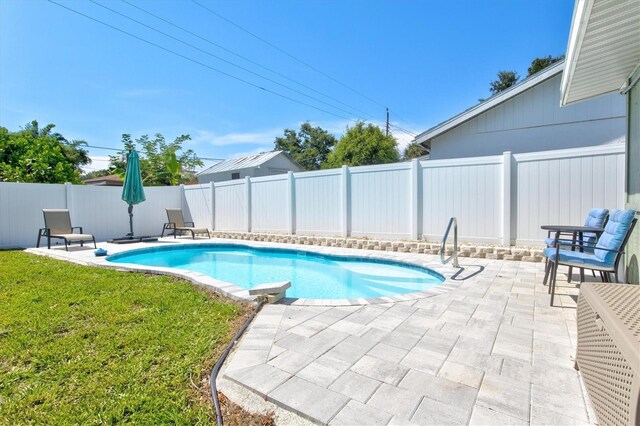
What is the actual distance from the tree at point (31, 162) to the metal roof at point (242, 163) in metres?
9.29

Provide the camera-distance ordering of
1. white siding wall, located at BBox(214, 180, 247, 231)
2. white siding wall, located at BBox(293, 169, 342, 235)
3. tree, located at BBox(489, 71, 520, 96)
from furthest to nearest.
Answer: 1. tree, located at BBox(489, 71, 520, 96)
2. white siding wall, located at BBox(214, 180, 247, 231)
3. white siding wall, located at BBox(293, 169, 342, 235)

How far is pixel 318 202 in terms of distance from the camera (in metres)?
9.86

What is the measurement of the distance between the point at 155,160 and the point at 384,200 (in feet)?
59.4

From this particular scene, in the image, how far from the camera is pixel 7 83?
1266 centimetres

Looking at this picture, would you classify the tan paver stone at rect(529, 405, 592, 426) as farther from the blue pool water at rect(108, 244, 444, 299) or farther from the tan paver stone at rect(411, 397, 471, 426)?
the blue pool water at rect(108, 244, 444, 299)

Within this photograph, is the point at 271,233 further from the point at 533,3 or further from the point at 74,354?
the point at 533,3

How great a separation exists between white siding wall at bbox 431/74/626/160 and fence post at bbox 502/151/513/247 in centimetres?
294

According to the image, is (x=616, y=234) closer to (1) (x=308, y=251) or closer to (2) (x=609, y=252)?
(2) (x=609, y=252)

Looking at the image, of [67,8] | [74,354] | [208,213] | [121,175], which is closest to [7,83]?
[67,8]

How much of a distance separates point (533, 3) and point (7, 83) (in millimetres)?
19825

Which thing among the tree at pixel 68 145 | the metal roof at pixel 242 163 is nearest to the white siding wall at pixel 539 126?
the metal roof at pixel 242 163

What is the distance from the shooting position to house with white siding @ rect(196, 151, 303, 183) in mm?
22000

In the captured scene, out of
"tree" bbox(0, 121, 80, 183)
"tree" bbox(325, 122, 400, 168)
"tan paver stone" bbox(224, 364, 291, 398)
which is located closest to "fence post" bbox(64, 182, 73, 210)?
"tree" bbox(0, 121, 80, 183)

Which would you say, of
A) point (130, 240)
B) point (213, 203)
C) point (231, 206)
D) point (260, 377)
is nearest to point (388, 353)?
point (260, 377)
